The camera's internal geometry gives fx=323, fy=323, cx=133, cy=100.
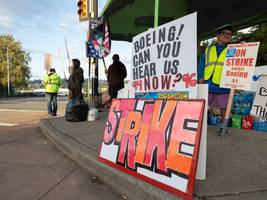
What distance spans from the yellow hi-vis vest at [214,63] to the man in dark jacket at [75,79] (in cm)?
492

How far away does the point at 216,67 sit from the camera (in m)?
5.76

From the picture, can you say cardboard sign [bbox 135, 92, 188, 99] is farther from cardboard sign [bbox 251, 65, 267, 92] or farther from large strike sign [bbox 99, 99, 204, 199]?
cardboard sign [bbox 251, 65, 267, 92]

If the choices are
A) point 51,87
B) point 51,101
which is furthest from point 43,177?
point 51,101

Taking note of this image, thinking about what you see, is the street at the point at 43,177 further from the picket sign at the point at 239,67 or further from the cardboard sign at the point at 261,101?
the cardboard sign at the point at 261,101

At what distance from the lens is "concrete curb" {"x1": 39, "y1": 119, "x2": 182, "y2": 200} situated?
3.16 meters

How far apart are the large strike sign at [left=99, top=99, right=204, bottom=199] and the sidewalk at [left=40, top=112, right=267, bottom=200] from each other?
0.13 meters

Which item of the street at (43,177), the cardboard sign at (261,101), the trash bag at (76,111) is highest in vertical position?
the cardboard sign at (261,101)

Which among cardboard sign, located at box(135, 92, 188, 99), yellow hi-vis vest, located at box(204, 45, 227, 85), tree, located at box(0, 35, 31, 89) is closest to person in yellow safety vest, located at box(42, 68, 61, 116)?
yellow hi-vis vest, located at box(204, 45, 227, 85)

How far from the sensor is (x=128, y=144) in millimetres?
3895

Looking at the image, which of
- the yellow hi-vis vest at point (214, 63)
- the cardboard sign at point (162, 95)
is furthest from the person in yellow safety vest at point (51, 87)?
the cardboard sign at point (162, 95)

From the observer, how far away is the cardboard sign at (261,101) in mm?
6180

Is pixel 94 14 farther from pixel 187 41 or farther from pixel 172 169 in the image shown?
pixel 172 169

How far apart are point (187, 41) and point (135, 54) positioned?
1.09 metres

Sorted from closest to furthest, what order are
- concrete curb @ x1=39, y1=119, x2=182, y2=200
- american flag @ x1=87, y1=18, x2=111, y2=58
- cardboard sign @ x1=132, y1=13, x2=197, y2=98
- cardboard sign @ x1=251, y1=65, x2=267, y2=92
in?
concrete curb @ x1=39, y1=119, x2=182, y2=200 → cardboard sign @ x1=132, y1=13, x2=197, y2=98 → cardboard sign @ x1=251, y1=65, x2=267, y2=92 → american flag @ x1=87, y1=18, x2=111, y2=58
